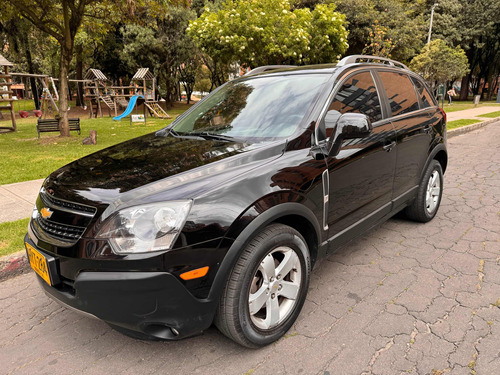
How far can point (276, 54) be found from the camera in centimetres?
1780

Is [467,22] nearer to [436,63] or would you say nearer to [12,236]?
[436,63]

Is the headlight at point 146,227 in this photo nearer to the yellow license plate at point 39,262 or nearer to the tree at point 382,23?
the yellow license plate at point 39,262

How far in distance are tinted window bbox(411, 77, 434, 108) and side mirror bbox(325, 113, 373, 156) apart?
6.31ft

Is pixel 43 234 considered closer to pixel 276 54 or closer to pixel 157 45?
pixel 276 54

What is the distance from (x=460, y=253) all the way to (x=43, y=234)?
11.6 ft

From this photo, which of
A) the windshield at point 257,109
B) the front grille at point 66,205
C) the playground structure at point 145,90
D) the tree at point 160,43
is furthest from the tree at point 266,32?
the front grille at point 66,205

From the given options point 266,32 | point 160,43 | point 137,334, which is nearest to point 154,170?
point 137,334

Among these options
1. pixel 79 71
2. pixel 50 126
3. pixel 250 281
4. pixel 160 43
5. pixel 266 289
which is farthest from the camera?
pixel 79 71

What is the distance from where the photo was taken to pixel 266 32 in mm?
16625

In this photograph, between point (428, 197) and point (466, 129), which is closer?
point (428, 197)

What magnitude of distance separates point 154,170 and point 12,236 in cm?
244

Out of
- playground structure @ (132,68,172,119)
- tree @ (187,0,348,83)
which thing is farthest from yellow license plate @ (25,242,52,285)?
playground structure @ (132,68,172,119)

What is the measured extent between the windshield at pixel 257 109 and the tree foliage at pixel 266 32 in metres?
14.2

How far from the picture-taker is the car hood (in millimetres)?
2027
